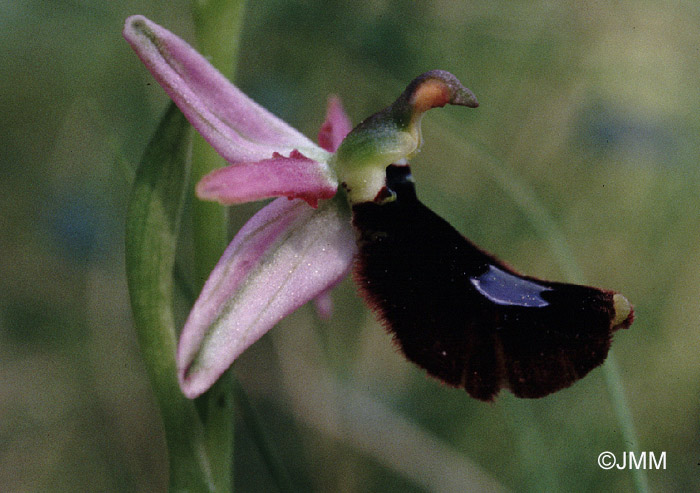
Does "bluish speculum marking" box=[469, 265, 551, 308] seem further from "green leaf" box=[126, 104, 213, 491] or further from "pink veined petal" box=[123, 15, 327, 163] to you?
"green leaf" box=[126, 104, 213, 491]

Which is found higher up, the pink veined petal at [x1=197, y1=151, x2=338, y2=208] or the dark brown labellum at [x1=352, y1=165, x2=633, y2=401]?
the pink veined petal at [x1=197, y1=151, x2=338, y2=208]

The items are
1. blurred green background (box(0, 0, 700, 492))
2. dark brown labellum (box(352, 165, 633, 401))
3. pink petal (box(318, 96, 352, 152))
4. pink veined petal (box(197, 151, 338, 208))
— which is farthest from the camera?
blurred green background (box(0, 0, 700, 492))

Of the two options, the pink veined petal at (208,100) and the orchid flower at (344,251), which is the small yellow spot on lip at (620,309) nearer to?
the orchid flower at (344,251)

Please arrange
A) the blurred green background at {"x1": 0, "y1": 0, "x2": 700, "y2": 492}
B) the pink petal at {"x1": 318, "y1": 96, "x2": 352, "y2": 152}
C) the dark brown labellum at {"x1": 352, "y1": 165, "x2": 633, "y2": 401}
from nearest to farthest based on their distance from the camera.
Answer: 1. the dark brown labellum at {"x1": 352, "y1": 165, "x2": 633, "y2": 401}
2. the pink petal at {"x1": 318, "y1": 96, "x2": 352, "y2": 152}
3. the blurred green background at {"x1": 0, "y1": 0, "x2": 700, "y2": 492}

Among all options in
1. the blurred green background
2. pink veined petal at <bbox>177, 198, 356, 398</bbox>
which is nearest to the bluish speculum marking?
pink veined petal at <bbox>177, 198, 356, 398</bbox>

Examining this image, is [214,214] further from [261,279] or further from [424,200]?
[424,200]

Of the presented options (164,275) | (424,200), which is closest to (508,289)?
(164,275)

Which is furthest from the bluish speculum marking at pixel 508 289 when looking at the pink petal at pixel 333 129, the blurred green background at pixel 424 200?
the blurred green background at pixel 424 200

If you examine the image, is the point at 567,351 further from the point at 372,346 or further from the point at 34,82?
the point at 34,82
